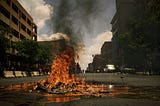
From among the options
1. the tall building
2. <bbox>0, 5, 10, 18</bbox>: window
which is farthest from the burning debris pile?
<bbox>0, 5, 10, 18</bbox>: window

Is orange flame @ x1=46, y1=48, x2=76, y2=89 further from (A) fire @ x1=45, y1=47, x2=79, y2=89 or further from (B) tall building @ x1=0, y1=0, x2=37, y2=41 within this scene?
(B) tall building @ x1=0, y1=0, x2=37, y2=41

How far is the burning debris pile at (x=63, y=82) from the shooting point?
14409 millimetres

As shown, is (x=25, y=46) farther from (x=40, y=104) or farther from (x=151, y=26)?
(x=40, y=104)

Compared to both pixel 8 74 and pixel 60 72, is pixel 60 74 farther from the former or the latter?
pixel 8 74

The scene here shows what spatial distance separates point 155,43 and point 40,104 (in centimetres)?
6121

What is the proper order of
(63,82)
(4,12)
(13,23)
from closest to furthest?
(63,82) < (4,12) < (13,23)

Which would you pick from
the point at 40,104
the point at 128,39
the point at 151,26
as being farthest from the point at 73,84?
the point at 128,39

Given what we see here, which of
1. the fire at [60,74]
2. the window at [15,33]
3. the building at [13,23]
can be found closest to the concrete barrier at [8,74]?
the building at [13,23]

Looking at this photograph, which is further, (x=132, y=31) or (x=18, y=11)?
(x=18, y=11)

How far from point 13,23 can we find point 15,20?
11.7ft

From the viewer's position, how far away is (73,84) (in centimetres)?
1561

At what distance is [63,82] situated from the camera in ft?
51.8

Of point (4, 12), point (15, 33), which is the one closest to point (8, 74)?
point (4, 12)

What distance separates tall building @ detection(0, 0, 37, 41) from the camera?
63.9m
